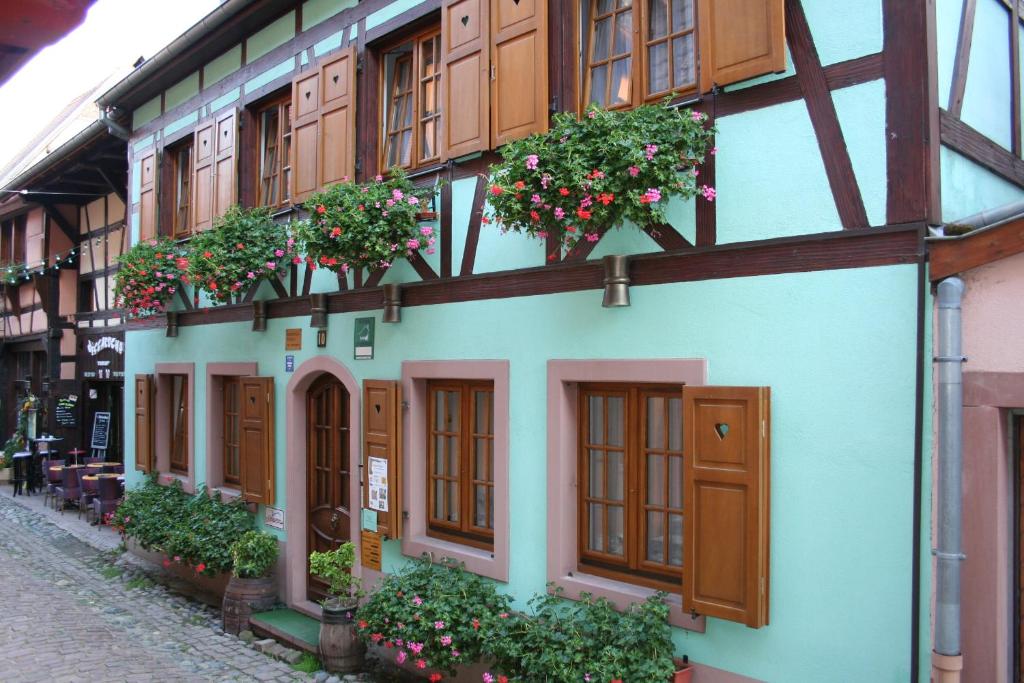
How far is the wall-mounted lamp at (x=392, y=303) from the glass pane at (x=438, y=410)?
0.70m

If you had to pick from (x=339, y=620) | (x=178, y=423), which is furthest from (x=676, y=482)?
(x=178, y=423)

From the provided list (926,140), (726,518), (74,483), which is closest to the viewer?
(926,140)

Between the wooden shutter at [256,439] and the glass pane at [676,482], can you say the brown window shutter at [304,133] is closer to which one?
the wooden shutter at [256,439]

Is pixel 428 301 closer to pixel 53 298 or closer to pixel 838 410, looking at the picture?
pixel 838 410

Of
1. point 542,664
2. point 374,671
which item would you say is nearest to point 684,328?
point 542,664

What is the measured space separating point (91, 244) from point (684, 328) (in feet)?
46.3

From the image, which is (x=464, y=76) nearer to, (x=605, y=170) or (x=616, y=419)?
(x=605, y=170)

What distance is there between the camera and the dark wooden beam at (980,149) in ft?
13.9

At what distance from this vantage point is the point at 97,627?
320 inches

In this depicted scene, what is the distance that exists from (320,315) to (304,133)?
179cm

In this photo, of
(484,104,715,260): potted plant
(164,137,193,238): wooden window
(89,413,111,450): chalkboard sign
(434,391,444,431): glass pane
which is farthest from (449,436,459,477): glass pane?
(89,413,111,450): chalkboard sign

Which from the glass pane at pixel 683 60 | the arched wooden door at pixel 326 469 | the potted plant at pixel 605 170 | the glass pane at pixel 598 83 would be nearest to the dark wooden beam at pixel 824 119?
the potted plant at pixel 605 170

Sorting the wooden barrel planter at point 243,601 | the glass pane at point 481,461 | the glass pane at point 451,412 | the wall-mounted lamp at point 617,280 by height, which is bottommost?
the wooden barrel planter at point 243,601

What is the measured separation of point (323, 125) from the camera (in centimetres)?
787
